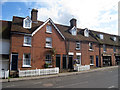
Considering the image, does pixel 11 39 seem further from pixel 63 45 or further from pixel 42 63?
pixel 63 45

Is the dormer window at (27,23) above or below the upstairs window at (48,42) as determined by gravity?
above

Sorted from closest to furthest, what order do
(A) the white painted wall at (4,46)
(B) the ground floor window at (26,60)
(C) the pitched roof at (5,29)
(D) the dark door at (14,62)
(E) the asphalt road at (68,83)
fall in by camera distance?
1. (E) the asphalt road at (68,83)
2. (D) the dark door at (14,62)
3. (B) the ground floor window at (26,60)
4. (A) the white painted wall at (4,46)
5. (C) the pitched roof at (5,29)

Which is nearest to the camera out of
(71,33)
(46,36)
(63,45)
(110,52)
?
(46,36)

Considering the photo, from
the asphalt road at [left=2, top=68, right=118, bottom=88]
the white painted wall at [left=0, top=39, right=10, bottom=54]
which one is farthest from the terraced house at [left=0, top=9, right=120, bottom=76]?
the asphalt road at [left=2, top=68, right=118, bottom=88]

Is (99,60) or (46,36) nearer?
(46,36)

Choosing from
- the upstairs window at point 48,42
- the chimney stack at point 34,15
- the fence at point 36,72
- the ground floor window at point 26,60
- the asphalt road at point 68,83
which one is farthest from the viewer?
the chimney stack at point 34,15

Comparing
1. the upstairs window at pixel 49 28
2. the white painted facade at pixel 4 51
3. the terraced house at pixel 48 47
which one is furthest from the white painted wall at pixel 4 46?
the upstairs window at pixel 49 28

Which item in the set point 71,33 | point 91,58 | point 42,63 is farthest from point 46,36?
point 91,58

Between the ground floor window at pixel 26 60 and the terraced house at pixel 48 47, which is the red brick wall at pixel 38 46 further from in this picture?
the ground floor window at pixel 26 60

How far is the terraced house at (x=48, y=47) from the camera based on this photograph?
587 inches

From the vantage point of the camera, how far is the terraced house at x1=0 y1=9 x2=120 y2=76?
1490cm

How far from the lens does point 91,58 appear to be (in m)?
22.7

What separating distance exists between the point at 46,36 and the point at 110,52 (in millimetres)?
18802

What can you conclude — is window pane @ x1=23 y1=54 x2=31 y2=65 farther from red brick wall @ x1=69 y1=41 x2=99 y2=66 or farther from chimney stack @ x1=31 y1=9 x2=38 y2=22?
red brick wall @ x1=69 y1=41 x2=99 y2=66
